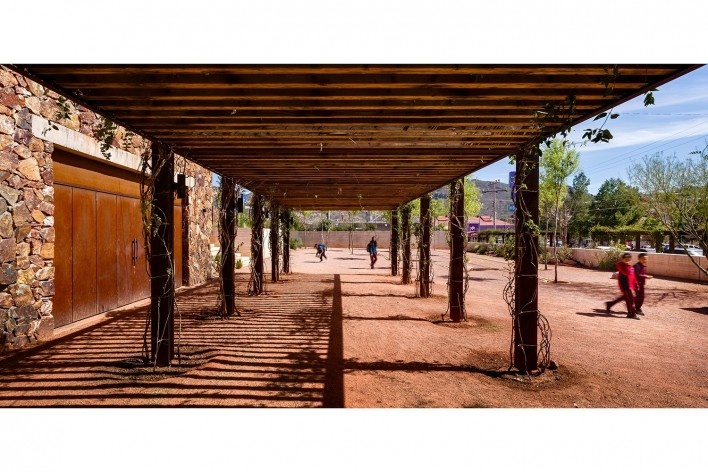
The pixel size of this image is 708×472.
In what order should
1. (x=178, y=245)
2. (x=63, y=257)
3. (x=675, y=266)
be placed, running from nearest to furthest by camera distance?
(x=63, y=257) < (x=178, y=245) < (x=675, y=266)

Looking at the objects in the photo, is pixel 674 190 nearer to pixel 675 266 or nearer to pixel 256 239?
pixel 675 266

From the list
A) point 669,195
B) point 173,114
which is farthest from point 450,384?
point 669,195

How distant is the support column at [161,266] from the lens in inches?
192

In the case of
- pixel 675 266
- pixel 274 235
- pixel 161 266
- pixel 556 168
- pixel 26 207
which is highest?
pixel 556 168

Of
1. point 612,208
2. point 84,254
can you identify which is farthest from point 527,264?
point 612,208

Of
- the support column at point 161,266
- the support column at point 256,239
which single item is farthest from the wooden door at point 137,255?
the support column at point 161,266

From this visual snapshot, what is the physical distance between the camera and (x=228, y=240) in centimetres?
786

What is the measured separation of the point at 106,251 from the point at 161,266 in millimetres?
3798

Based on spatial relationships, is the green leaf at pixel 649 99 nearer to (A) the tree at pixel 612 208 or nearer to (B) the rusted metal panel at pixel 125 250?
(B) the rusted metal panel at pixel 125 250

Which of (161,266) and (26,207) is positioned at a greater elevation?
(26,207)

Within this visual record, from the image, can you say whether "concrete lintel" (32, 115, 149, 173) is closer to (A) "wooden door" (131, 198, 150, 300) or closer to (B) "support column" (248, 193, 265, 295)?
(A) "wooden door" (131, 198, 150, 300)

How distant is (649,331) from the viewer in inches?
293

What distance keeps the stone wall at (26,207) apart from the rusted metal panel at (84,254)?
2.85 ft
